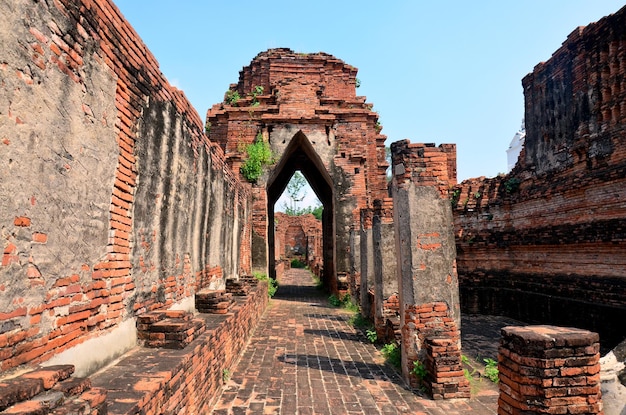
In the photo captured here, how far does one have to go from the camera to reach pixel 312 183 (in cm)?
1831

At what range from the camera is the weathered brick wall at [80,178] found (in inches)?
91.5

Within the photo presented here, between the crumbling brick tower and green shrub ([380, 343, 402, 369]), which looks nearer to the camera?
green shrub ([380, 343, 402, 369])

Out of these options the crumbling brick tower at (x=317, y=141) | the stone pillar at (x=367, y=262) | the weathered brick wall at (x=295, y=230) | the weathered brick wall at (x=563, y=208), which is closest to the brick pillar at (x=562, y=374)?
the weathered brick wall at (x=563, y=208)

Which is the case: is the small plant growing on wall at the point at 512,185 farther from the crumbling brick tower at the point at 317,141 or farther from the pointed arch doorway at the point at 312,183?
the pointed arch doorway at the point at 312,183

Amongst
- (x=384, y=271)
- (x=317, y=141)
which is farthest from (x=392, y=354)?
(x=317, y=141)

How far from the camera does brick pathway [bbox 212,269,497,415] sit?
4.37m

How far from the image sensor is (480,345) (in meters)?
7.30

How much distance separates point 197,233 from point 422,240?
3414 mm

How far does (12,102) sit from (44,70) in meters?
0.40

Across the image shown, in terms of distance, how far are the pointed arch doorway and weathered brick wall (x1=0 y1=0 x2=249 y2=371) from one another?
28.5 feet

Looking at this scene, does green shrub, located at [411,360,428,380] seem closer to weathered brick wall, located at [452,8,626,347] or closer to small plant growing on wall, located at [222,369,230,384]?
small plant growing on wall, located at [222,369,230,384]

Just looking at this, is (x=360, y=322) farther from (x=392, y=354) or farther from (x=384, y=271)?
(x=392, y=354)

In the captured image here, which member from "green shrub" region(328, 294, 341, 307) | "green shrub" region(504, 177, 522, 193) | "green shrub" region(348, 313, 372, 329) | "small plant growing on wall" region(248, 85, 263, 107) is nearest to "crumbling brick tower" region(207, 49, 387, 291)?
"small plant growing on wall" region(248, 85, 263, 107)

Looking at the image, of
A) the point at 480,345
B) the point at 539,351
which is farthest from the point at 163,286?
the point at 480,345
